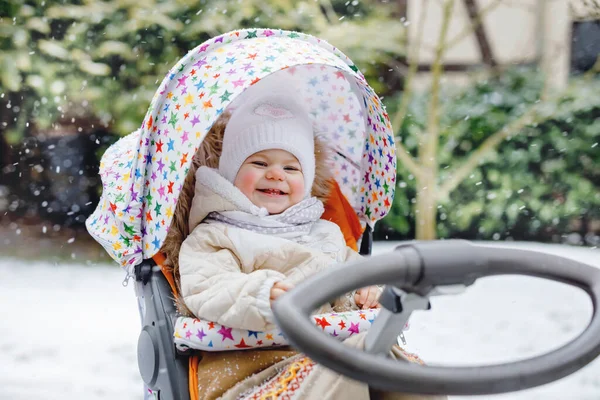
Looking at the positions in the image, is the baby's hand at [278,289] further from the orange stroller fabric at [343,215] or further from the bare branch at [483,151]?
the bare branch at [483,151]

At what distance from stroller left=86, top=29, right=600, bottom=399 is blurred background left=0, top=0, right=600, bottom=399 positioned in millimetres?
2761

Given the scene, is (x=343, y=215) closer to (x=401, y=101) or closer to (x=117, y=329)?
(x=117, y=329)

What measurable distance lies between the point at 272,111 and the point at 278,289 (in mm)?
597

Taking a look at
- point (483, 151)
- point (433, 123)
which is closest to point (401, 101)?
point (433, 123)

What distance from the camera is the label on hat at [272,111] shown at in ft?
6.06

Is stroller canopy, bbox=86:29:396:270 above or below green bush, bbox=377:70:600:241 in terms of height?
above

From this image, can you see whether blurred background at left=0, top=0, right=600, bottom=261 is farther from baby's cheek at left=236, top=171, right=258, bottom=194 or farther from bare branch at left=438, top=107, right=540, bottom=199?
baby's cheek at left=236, top=171, right=258, bottom=194

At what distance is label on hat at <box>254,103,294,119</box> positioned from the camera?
6.06ft

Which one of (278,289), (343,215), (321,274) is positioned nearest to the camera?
(321,274)

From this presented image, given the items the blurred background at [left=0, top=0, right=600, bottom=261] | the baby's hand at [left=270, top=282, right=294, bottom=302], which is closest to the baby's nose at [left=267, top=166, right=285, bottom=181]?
the baby's hand at [left=270, top=282, right=294, bottom=302]

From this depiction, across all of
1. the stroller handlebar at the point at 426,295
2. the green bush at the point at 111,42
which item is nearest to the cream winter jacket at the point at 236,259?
the stroller handlebar at the point at 426,295

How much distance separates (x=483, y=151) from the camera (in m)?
5.09

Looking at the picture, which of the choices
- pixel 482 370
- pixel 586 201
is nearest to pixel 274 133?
pixel 482 370

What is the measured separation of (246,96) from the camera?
194cm
